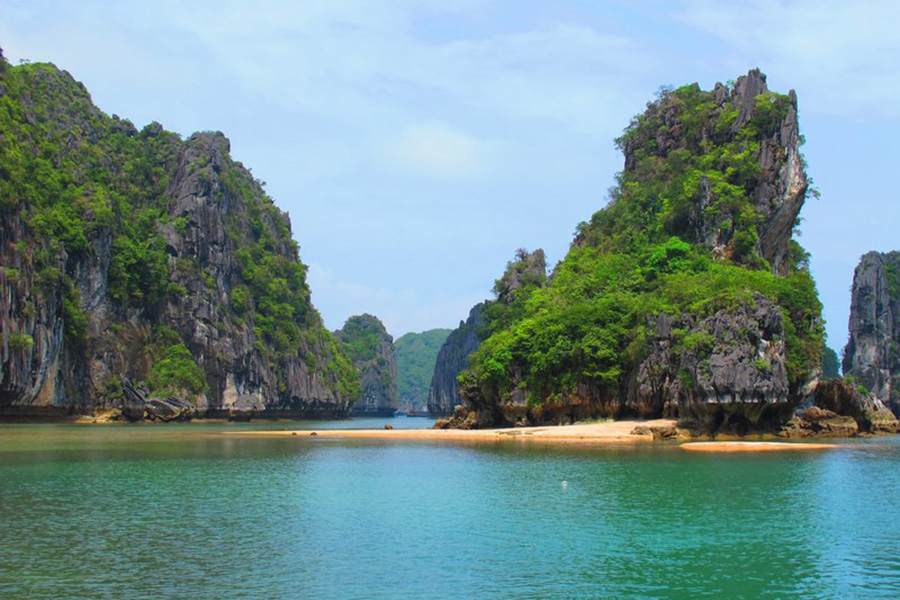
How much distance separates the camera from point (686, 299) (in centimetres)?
5069

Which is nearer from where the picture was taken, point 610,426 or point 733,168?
point 610,426

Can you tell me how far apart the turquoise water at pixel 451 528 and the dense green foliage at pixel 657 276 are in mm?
17647

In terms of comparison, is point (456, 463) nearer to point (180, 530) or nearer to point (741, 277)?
point (180, 530)

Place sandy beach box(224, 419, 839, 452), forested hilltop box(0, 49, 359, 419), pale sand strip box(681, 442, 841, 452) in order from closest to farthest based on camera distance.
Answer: pale sand strip box(681, 442, 841, 452), sandy beach box(224, 419, 839, 452), forested hilltop box(0, 49, 359, 419)

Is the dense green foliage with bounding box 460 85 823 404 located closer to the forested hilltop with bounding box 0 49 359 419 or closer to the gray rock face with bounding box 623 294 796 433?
the gray rock face with bounding box 623 294 796 433

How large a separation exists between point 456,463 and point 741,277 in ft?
82.9

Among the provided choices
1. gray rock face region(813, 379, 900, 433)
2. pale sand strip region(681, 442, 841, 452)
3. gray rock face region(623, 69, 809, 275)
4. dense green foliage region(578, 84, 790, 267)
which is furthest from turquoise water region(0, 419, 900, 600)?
dense green foliage region(578, 84, 790, 267)

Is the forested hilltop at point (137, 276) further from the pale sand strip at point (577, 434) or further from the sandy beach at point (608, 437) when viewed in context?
the sandy beach at point (608, 437)

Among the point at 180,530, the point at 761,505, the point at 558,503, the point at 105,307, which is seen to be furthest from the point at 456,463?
the point at 105,307

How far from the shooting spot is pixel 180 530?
753 inches

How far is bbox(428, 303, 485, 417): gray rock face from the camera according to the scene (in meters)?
Result: 168

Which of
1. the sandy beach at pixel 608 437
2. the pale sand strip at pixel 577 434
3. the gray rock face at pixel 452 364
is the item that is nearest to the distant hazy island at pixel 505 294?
the pale sand strip at pixel 577 434

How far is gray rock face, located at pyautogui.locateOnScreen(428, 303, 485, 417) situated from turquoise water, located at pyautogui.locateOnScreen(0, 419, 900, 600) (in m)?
130

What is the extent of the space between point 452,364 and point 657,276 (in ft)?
389
